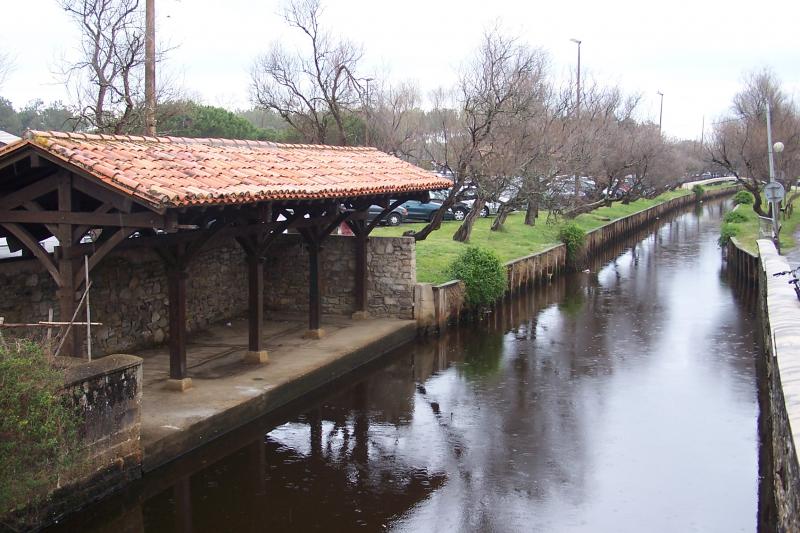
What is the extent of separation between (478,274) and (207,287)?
726 cm

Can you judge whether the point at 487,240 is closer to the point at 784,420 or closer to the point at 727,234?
the point at 727,234

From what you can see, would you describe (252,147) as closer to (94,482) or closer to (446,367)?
(446,367)

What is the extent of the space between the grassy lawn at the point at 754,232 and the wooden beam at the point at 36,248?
22.8m

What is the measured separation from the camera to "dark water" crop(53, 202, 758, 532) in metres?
8.88

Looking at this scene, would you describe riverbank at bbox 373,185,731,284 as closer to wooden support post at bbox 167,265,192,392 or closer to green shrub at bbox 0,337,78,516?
wooden support post at bbox 167,265,192,392

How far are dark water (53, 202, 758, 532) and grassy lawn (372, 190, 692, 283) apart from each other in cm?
350

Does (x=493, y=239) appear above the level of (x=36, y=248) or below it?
below

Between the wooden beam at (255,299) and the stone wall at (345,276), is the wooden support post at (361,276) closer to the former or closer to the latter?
the stone wall at (345,276)

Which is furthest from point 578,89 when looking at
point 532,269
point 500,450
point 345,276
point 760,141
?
point 500,450

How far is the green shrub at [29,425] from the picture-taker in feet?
23.3

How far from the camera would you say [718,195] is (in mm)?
82000

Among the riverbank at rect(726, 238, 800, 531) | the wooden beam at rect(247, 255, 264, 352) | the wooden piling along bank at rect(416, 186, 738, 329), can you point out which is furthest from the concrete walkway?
the riverbank at rect(726, 238, 800, 531)

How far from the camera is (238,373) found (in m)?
12.8

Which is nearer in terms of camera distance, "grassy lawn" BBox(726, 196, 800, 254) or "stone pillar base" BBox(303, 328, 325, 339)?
"stone pillar base" BBox(303, 328, 325, 339)
